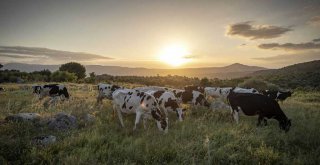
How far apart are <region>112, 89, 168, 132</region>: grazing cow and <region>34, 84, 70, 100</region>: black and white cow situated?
10.2 metres

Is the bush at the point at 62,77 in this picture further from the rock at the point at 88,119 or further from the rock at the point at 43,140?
the rock at the point at 43,140

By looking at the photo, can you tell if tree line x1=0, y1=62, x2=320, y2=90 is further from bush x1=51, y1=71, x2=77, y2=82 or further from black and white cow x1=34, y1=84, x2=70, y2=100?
black and white cow x1=34, y1=84, x2=70, y2=100

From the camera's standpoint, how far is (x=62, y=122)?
1224cm

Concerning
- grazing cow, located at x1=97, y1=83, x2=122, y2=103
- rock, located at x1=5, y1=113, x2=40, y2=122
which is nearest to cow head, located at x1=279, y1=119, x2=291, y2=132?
rock, located at x1=5, y1=113, x2=40, y2=122

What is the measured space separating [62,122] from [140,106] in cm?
357

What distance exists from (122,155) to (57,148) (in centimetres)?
219

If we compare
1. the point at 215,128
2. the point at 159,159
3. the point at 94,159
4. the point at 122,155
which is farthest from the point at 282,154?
the point at 94,159

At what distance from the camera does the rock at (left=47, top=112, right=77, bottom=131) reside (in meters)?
11.9

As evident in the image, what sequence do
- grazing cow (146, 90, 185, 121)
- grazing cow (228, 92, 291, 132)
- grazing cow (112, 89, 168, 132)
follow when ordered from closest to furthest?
grazing cow (112, 89, 168, 132) → grazing cow (228, 92, 291, 132) → grazing cow (146, 90, 185, 121)

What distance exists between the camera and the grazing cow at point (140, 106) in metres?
12.6

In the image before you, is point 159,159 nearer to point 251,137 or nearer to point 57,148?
point 57,148

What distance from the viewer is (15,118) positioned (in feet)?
39.9

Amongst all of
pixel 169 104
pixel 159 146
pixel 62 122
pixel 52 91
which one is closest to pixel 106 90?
pixel 52 91

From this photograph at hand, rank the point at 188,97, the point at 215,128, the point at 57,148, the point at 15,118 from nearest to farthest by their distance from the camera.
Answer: the point at 57,148
the point at 15,118
the point at 215,128
the point at 188,97
